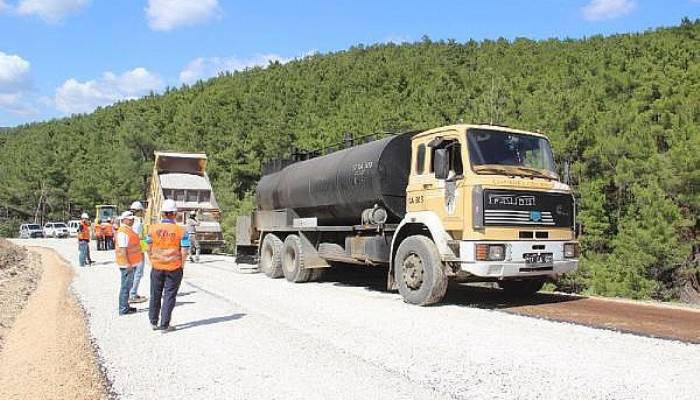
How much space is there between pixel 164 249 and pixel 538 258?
5368 millimetres

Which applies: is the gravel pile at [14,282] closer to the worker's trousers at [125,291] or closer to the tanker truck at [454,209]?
the worker's trousers at [125,291]

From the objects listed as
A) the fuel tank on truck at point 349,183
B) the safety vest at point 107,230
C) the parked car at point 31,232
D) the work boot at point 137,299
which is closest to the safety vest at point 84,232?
the fuel tank on truck at point 349,183

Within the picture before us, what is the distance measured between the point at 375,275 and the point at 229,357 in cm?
852

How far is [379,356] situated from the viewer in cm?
646

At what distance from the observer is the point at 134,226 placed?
34.8 ft

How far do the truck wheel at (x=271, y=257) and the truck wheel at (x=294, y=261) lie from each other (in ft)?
0.84

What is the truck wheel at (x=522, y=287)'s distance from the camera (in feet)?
36.6

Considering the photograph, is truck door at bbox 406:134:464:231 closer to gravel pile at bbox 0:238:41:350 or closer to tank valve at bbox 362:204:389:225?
tank valve at bbox 362:204:389:225

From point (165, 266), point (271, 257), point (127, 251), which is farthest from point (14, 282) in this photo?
point (165, 266)

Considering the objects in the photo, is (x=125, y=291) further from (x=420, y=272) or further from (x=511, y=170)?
(x=511, y=170)

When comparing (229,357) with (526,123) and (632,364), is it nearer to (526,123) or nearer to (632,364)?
(632,364)

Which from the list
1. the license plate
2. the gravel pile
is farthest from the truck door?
the gravel pile

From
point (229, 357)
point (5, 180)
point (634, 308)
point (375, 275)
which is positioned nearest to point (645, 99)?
point (375, 275)

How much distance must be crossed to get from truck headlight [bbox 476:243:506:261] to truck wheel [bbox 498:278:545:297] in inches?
84.9
